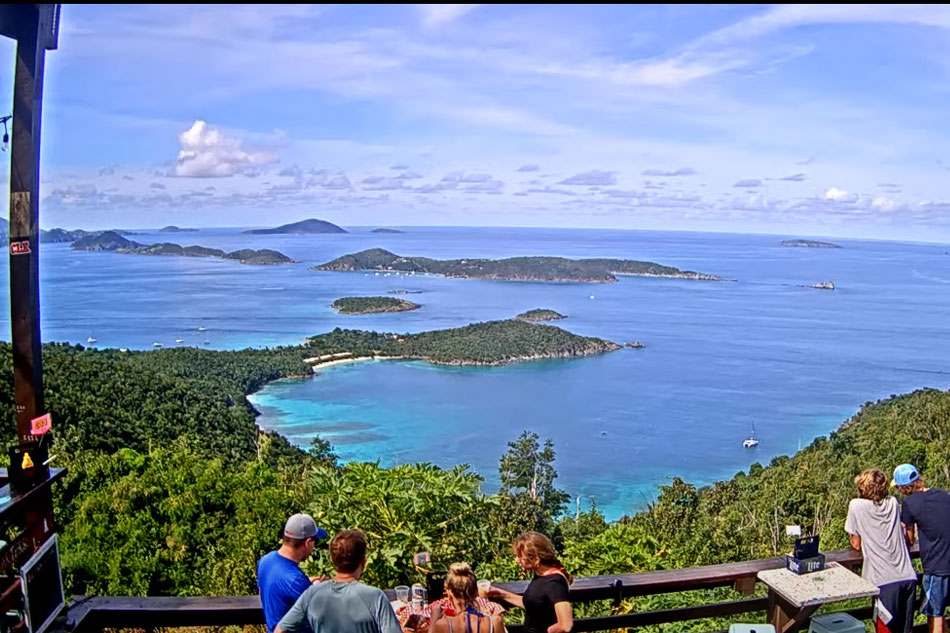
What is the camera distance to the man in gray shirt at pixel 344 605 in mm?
2061

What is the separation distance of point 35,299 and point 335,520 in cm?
166

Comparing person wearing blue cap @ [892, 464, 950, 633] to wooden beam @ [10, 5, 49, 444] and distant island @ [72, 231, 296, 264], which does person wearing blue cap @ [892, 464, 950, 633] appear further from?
distant island @ [72, 231, 296, 264]

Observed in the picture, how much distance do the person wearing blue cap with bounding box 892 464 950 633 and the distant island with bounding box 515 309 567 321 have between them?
87316mm

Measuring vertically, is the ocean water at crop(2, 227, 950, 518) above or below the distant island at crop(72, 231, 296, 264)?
below

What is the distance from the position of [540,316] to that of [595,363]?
20170mm

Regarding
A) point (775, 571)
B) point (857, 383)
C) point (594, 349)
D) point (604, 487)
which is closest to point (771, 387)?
point (857, 383)

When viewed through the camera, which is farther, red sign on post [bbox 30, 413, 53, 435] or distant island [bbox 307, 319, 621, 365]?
distant island [bbox 307, 319, 621, 365]

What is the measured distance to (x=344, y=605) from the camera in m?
2.07

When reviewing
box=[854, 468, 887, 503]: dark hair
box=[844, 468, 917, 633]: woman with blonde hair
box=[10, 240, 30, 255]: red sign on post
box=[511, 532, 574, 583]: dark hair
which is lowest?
box=[844, 468, 917, 633]: woman with blonde hair

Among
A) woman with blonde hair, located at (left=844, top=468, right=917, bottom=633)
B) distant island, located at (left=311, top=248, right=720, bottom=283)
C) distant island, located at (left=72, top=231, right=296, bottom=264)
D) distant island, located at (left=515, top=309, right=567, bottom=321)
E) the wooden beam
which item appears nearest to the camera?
the wooden beam

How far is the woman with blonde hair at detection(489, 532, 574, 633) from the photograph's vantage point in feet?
7.26

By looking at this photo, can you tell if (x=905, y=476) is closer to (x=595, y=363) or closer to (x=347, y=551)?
(x=347, y=551)

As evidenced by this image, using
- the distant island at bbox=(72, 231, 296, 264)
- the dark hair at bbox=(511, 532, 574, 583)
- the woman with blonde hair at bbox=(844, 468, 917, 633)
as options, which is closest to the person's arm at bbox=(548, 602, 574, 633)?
the dark hair at bbox=(511, 532, 574, 583)

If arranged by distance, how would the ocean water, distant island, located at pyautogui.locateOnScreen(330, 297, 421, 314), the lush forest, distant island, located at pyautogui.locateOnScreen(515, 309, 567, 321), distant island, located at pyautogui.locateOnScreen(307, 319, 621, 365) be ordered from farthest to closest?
distant island, located at pyautogui.locateOnScreen(330, 297, 421, 314), distant island, located at pyautogui.locateOnScreen(515, 309, 567, 321), distant island, located at pyautogui.locateOnScreen(307, 319, 621, 365), the ocean water, the lush forest
